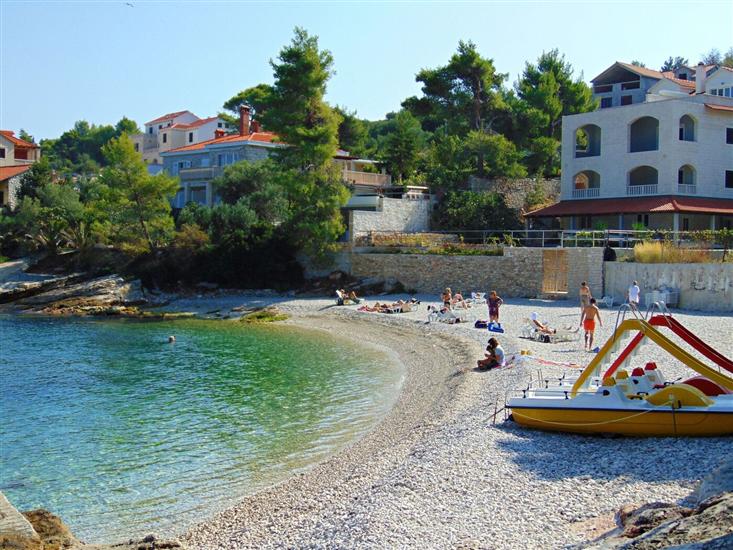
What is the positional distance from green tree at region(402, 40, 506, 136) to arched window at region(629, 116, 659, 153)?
1156 centimetres

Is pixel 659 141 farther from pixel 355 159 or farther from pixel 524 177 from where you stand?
pixel 355 159

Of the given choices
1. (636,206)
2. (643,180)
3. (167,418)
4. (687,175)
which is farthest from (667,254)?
(167,418)

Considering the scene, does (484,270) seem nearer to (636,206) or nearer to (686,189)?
(636,206)

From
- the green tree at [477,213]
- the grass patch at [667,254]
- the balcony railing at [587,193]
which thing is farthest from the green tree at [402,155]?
the grass patch at [667,254]

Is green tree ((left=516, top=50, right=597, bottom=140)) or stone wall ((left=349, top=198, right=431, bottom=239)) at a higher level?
green tree ((left=516, top=50, right=597, bottom=140))

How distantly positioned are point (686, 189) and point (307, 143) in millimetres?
22290

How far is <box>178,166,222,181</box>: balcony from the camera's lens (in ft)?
175

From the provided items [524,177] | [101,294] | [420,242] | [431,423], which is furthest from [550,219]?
[431,423]

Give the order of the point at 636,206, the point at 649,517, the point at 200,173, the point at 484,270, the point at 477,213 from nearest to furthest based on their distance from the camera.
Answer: the point at 649,517
the point at 484,270
the point at 636,206
the point at 477,213
the point at 200,173

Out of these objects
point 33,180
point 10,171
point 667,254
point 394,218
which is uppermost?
point 10,171

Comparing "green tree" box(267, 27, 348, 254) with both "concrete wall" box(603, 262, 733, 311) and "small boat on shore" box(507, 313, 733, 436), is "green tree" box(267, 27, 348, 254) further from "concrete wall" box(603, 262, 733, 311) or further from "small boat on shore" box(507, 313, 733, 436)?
"small boat on shore" box(507, 313, 733, 436)

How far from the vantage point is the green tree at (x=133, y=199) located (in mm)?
45188

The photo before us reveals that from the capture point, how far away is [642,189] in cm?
4278

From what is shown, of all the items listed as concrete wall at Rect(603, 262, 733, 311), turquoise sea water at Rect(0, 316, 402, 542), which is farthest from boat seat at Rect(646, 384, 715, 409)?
concrete wall at Rect(603, 262, 733, 311)
